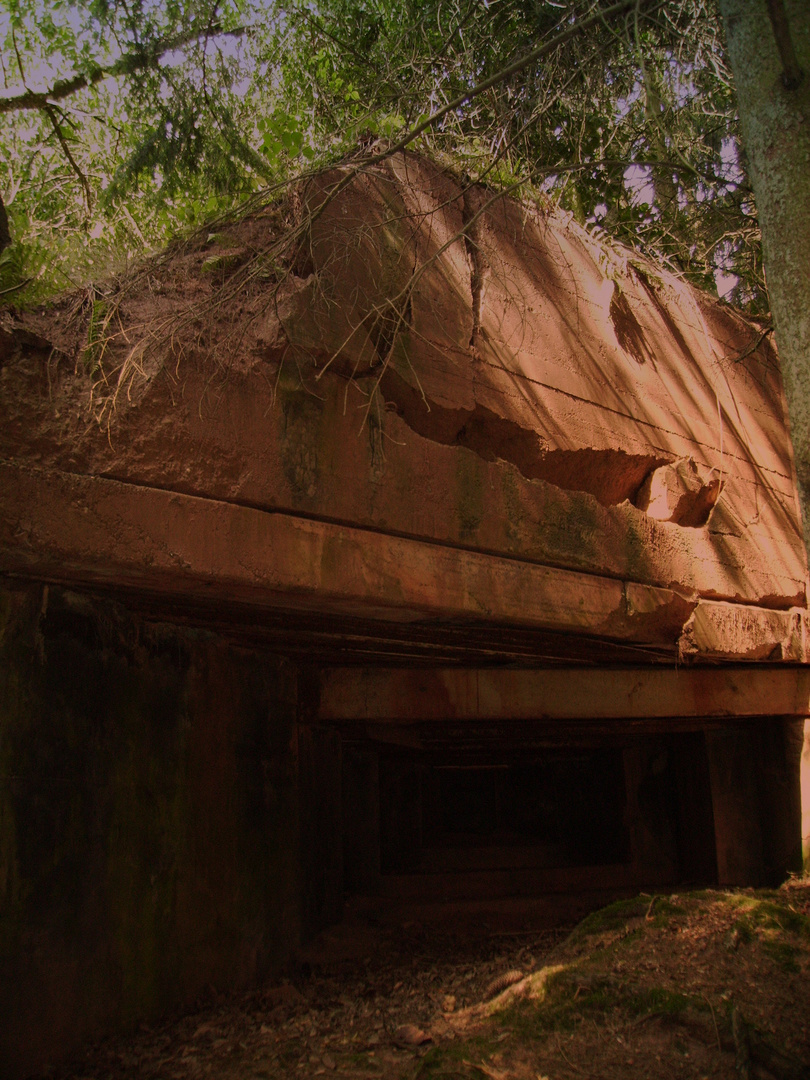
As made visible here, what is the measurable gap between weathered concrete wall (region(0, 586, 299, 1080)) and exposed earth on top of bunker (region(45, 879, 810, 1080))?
264 millimetres

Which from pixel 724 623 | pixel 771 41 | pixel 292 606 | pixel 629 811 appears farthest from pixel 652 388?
pixel 629 811

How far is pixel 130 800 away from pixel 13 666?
98 cm

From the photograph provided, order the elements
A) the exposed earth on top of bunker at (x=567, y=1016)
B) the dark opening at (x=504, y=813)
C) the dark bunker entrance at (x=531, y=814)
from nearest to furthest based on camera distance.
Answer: the exposed earth on top of bunker at (x=567, y=1016)
the dark bunker entrance at (x=531, y=814)
the dark opening at (x=504, y=813)

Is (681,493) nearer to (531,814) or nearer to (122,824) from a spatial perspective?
(122,824)

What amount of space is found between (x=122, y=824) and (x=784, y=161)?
13.4 ft

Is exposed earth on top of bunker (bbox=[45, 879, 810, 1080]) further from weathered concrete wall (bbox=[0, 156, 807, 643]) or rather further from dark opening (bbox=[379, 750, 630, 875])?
dark opening (bbox=[379, 750, 630, 875])

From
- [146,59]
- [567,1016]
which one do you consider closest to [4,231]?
[146,59]

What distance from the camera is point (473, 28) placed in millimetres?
5766

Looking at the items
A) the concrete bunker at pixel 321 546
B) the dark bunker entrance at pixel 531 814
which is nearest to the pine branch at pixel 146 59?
the concrete bunker at pixel 321 546

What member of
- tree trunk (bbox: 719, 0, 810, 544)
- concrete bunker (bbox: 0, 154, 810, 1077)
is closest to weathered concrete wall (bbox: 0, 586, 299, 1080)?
concrete bunker (bbox: 0, 154, 810, 1077)

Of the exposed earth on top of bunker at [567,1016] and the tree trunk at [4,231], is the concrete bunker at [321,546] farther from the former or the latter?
the tree trunk at [4,231]

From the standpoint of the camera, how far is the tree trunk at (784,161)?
2.75 metres

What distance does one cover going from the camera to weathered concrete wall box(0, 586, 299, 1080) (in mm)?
3369

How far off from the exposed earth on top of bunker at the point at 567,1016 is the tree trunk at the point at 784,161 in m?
2.23
